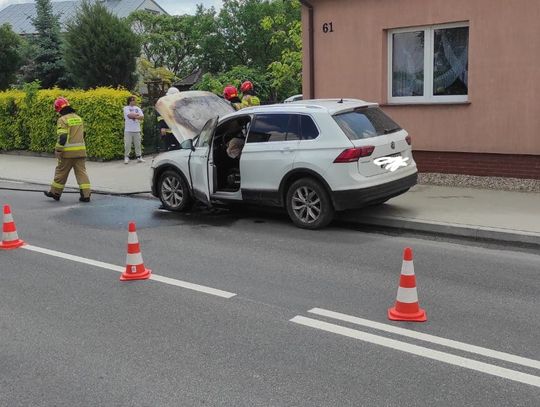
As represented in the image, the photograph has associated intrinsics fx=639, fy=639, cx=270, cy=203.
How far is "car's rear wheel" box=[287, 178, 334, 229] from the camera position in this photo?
8500 mm

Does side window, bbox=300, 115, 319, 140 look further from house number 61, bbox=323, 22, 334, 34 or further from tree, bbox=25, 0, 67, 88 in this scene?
tree, bbox=25, 0, 67, 88

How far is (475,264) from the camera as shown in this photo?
6.79m

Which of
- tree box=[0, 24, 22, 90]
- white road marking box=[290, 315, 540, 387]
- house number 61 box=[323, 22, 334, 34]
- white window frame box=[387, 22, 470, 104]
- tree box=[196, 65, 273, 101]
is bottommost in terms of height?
white road marking box=[290, 315, 540, 387]

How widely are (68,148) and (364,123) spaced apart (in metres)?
5.75

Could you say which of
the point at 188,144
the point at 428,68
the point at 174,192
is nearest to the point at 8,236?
the point at 174,192

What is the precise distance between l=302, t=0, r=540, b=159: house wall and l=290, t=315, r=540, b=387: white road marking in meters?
7.21

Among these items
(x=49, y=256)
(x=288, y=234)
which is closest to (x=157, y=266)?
(x=49, y=256)

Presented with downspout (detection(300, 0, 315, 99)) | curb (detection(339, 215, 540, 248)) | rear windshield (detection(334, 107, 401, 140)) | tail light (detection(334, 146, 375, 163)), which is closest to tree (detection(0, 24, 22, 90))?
downspout (detection(300, 0, 315, 99))

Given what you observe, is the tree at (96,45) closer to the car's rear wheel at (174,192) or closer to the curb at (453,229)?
the car's rear wheel at (174,192)

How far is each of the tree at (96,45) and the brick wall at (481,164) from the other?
1396 cm

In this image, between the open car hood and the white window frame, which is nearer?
the open car hood

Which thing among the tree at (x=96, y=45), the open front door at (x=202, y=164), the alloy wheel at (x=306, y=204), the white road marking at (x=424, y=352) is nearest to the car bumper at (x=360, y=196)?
the alloy wheel at (x=306, y=204)

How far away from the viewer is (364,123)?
8633 mm

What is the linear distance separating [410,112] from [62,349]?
890 cm
